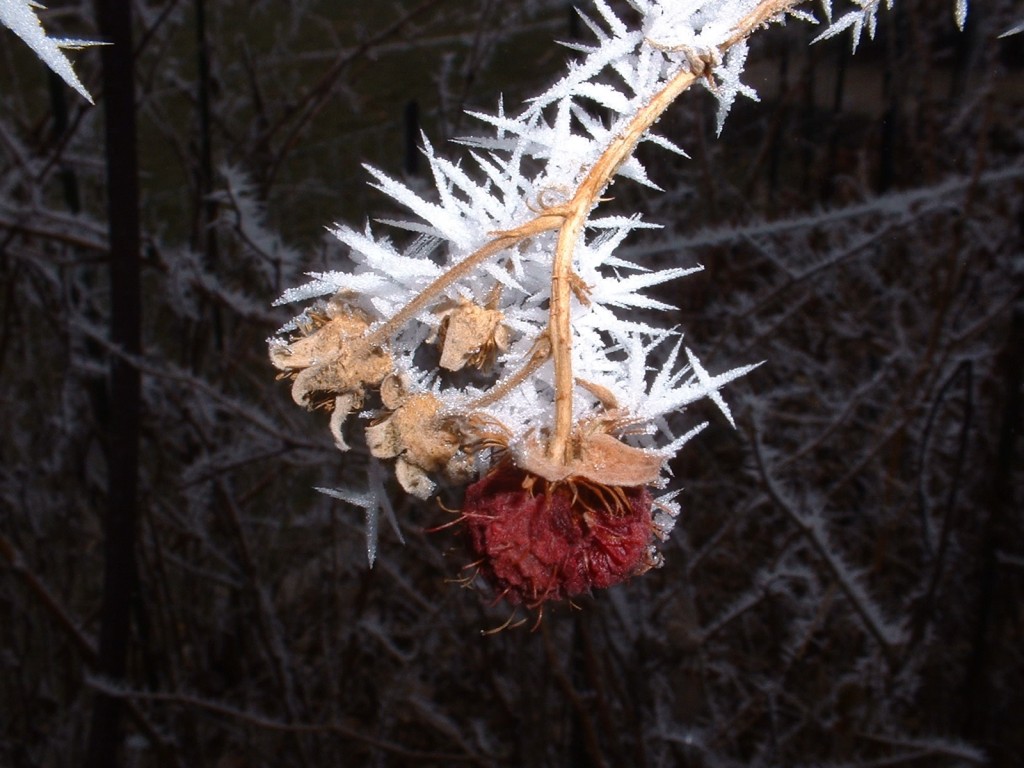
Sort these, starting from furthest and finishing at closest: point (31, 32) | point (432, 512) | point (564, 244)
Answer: point (432, 512)
point (564, 244)
point (31, 32)

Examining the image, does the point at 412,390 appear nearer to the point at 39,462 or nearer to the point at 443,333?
the point at 443,333

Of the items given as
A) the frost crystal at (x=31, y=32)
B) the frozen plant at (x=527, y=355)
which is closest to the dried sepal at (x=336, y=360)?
the frozen plant at (x=527, y=355)

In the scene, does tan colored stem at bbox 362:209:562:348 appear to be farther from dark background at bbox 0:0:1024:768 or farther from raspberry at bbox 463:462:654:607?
dark background at bbox 0:0:1024:768

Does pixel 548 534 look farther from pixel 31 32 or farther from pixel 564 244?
pixel 31 32

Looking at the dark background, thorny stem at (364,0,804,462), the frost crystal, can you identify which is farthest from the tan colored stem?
the dark background

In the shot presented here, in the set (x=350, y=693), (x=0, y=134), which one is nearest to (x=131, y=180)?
(x=0, y=134)

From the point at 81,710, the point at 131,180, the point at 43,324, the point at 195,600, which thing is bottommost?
the point at 81,710

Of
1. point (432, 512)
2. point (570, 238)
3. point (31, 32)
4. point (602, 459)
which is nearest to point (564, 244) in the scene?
point (570, 238)

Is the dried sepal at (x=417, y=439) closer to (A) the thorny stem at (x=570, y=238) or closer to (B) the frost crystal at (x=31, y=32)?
(A) the thorny stem at (x=570, y=238)
